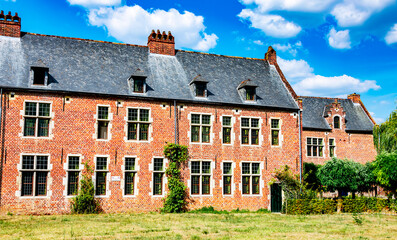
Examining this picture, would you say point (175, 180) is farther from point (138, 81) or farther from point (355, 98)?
point (355, 98)

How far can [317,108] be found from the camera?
115 ft

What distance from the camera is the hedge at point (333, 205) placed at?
20.6 metres

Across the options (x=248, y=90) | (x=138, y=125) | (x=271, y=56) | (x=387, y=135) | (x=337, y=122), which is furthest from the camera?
(x=337, y=122)

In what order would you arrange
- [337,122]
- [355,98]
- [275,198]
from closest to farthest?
[275,198], [337,122], [355,98]

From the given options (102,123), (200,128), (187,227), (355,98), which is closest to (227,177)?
(200,128)

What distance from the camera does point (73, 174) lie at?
19109 mm

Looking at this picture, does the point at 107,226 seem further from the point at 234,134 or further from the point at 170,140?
the point at 234,134

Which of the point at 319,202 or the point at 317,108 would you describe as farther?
the point at 317,108

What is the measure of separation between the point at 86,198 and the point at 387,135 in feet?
74.2

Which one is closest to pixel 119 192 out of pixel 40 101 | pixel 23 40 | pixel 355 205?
pixel 40 101

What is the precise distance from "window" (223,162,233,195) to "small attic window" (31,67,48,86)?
34.8 feet

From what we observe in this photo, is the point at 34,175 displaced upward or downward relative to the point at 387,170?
downward

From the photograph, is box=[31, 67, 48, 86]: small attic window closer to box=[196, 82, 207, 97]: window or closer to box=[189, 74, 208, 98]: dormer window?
box=[189, 74, 208, 98]: dormer window

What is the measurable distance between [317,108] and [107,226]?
25665 millimetres
